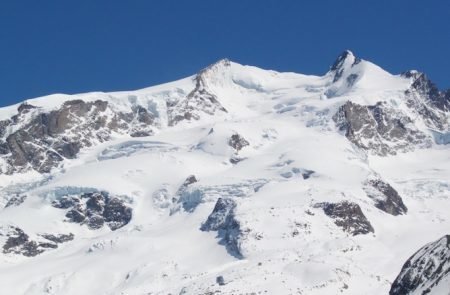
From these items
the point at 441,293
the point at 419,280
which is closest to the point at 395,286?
the point at 419,280

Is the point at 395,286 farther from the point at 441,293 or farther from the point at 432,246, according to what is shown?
the point at 441,293

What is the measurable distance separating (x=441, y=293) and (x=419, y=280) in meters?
7.71

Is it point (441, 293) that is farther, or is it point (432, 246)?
point (432, 246)

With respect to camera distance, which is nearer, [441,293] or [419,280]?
[441,293]

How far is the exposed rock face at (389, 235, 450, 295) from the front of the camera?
102 m

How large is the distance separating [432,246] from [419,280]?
4.20 m

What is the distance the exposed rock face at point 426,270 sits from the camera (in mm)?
101750

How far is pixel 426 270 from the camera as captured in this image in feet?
344

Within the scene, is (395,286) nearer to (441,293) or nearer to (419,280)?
(419,280)

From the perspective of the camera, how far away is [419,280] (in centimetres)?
10531

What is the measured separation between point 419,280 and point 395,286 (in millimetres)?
4256

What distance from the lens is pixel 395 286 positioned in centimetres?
10919

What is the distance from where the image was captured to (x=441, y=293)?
97625 mm

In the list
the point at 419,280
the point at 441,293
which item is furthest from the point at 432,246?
the point at 441,293
